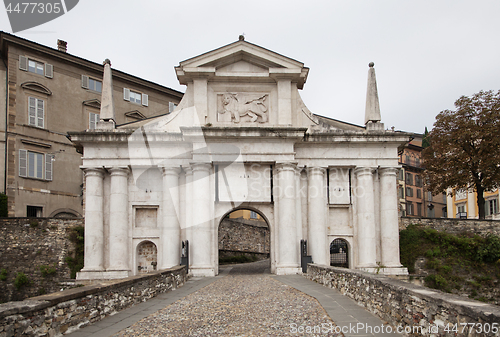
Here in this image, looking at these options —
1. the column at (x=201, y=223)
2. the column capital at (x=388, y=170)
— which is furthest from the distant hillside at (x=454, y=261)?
the column at (x=201, y=223)

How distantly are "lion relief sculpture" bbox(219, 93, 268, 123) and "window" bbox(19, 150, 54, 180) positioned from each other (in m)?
16.7

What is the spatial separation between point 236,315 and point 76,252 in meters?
19.5

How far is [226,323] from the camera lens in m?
10.8

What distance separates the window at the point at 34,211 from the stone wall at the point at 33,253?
633 centimetres

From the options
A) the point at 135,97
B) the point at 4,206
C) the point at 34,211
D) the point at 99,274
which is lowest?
the point at 99,274

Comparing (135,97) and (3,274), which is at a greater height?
(135,97)

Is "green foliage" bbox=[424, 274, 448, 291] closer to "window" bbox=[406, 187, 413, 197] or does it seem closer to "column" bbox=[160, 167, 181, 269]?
"column" bbox=[160, 167, 181, 269]

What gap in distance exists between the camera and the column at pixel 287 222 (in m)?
25.0

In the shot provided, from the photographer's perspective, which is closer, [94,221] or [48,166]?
[94,221]

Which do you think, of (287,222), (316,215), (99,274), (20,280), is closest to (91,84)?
(20,280)

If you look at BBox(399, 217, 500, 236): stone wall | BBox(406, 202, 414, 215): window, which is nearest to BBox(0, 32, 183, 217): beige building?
BBox(399, 217, 500, 236): stone wall

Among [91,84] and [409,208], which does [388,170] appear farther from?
[409,208]

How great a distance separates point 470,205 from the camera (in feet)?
165

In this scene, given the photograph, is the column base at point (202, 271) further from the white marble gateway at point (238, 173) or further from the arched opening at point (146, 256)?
the arched opening at point (146, 256)
